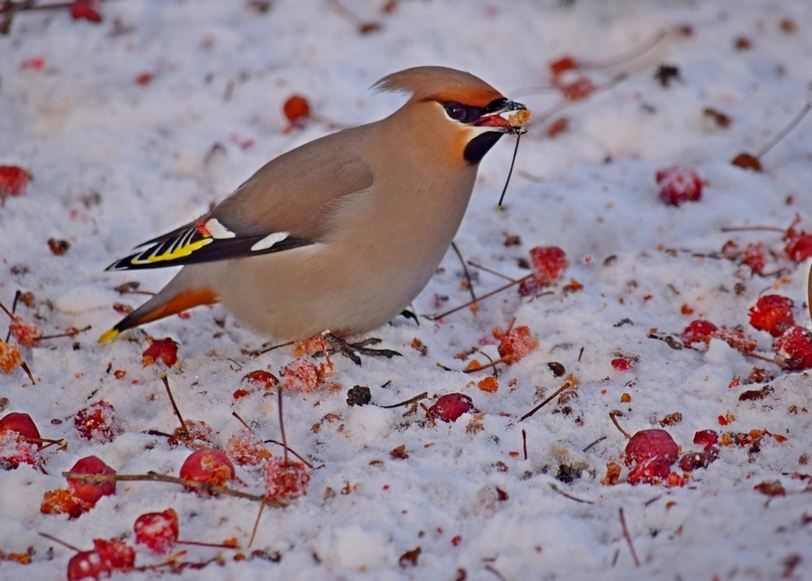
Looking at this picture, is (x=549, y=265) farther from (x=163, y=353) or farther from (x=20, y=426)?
(x=20, y=426)

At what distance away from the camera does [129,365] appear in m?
3.37

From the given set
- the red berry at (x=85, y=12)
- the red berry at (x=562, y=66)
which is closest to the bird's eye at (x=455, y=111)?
the red berry at (x=562, y=66)

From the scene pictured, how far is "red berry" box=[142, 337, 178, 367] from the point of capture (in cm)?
337

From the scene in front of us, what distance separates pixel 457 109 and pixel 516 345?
30.4 inches

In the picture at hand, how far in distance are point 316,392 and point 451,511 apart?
0.79 m

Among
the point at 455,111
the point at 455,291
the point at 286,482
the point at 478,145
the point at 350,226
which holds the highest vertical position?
the point at 455,111

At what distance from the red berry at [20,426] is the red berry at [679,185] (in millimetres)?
2625

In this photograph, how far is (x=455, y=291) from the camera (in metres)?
3.88

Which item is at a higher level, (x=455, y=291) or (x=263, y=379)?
(x=263, y=379)

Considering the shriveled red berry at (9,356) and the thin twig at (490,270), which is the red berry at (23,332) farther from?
the thin twig at (490,270)

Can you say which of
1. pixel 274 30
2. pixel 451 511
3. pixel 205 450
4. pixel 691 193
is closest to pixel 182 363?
pixel 205 450

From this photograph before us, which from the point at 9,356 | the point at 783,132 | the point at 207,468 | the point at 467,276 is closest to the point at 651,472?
the point at 207,468

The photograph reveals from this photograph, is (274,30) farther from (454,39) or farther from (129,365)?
(129,365)

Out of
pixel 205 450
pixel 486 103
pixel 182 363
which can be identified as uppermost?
pixel 486 103
